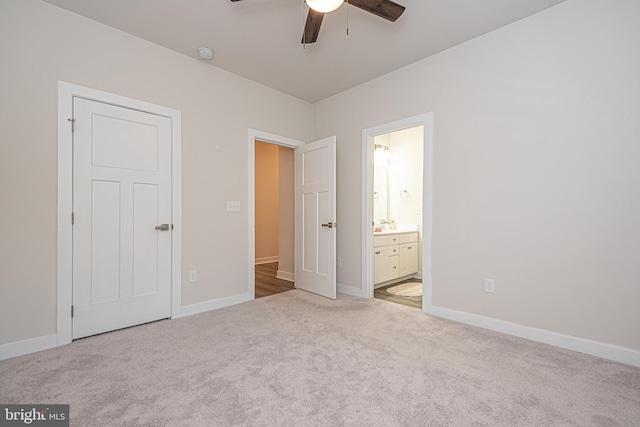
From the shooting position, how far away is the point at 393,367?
2.01 m

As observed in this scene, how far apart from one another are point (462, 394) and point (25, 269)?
3210mm

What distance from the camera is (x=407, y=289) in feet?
13.7

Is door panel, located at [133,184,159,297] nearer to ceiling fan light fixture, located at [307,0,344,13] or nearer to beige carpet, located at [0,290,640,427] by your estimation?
beige carpet, located at [0,290,640,427]

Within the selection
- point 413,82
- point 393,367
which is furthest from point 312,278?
point 413,82

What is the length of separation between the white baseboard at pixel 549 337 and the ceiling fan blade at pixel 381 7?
2717mm

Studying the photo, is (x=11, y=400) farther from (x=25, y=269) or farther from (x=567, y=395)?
(x=567, y=395)

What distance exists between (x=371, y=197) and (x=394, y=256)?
46.5 inches

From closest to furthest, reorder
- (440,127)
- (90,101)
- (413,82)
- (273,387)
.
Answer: (273,387), (90,101), (440,127), (413,82)

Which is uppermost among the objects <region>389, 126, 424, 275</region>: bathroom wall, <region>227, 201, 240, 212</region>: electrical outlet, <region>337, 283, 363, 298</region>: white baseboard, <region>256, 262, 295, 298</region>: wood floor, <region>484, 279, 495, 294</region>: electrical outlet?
<region>389, 126, 424, 275</region>: bathroom wall

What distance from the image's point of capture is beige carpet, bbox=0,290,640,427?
5.00 ft

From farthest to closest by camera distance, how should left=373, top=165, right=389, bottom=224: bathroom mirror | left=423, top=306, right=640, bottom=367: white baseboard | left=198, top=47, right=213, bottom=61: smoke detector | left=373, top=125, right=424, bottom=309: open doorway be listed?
left=373, top=165, right=389, bottom=224: bathroom mirror
left=373, top=125, right=424, bottom=309: open doorway
left=198, top=47, right=213, bottom=61: smoke detector
left=423, top=306, right=640, bottom=367: white baseboard

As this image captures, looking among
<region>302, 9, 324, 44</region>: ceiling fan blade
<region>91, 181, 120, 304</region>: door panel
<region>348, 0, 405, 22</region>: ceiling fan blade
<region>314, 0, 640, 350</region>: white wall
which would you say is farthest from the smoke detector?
<region>314, 0, 640, 350</region>: white wall

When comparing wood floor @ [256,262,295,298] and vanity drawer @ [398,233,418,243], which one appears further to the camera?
vanity drawer @ [398,233,418,243]

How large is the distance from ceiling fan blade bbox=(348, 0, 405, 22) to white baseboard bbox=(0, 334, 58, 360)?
3.41m
